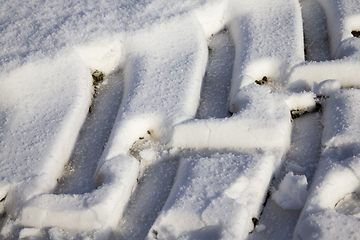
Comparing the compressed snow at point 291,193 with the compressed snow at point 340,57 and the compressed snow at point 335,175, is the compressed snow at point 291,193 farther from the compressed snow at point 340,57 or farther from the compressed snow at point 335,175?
the compressed snow at point 340,57

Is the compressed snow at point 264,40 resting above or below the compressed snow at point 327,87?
above

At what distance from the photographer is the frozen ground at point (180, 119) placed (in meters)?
1.61

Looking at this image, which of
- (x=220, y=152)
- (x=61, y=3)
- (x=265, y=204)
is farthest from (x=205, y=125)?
(x=61, y=3)

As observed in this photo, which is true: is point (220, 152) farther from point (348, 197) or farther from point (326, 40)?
point (326, 40)

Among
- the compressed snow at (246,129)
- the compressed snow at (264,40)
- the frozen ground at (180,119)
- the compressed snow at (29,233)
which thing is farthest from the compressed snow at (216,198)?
the compressed snow at (29,233)

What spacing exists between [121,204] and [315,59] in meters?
1.61

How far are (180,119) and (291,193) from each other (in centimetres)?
72

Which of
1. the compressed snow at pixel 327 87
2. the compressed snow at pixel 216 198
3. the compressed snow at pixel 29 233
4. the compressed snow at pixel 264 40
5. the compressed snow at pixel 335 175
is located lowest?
the compressed snow at pixel 335 175

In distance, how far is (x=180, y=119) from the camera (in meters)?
1.92

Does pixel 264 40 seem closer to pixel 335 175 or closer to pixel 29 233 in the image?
pixel 335 175

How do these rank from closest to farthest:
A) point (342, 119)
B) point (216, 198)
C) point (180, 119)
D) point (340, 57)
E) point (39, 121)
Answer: point (216, 198) → point (342, 119) → point (180, 119) → point (39, 121) → point (340, 57)

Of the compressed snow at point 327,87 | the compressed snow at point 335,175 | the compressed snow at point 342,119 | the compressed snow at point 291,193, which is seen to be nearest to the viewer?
the compressed snow at point 335,175

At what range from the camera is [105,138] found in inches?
81.2

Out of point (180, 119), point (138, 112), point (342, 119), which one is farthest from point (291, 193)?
Result: point (138, 112)
